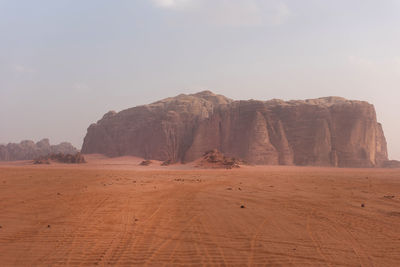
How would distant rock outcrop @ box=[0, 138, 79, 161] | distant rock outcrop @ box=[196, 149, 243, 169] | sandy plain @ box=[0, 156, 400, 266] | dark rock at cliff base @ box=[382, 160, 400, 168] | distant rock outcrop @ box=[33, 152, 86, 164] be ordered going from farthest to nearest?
1. distant rock outcrop @ box=[0, 138, 79, 161]
2. dark rock at cliff base @ box=[382, 160, 400, 168]
3. distant rock outcrop @ box=[33, 152, 86, 164]
4. distant rock outcrop @ box=[196, 149, 243, 169]
5. sandy plain @ box=[0, 156, 400, 266]

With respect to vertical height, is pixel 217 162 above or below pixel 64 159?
below

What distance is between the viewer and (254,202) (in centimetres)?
799

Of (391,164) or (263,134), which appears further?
(391,164)

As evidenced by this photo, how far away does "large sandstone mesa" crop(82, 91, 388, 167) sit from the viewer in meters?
38.1

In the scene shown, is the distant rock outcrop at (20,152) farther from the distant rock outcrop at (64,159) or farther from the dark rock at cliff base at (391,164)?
the dark rock at cliff base at (391,164)

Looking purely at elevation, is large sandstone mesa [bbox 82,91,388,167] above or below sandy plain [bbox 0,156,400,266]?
above

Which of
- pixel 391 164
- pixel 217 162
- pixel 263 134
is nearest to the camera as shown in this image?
pixel 217 162

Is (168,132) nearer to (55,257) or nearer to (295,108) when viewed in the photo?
(295,108)

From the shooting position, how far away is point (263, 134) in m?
39.3

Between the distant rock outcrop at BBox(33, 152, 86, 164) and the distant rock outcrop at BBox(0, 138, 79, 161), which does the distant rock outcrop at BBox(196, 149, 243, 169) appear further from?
the distant rock outcrop at BBox(0, 138, 79, 161)

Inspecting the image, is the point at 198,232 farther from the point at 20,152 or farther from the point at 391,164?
the point at 20,152

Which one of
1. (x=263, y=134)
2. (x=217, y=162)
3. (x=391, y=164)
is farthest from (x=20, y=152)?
(x=391, y=164)

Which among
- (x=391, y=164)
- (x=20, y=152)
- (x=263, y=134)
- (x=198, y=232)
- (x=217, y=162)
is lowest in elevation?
(x=391, y=164)

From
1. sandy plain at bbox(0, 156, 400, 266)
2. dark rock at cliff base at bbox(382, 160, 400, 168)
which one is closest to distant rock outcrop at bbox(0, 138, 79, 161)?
sandy plain at bbox(0, 156, 400, 266)
